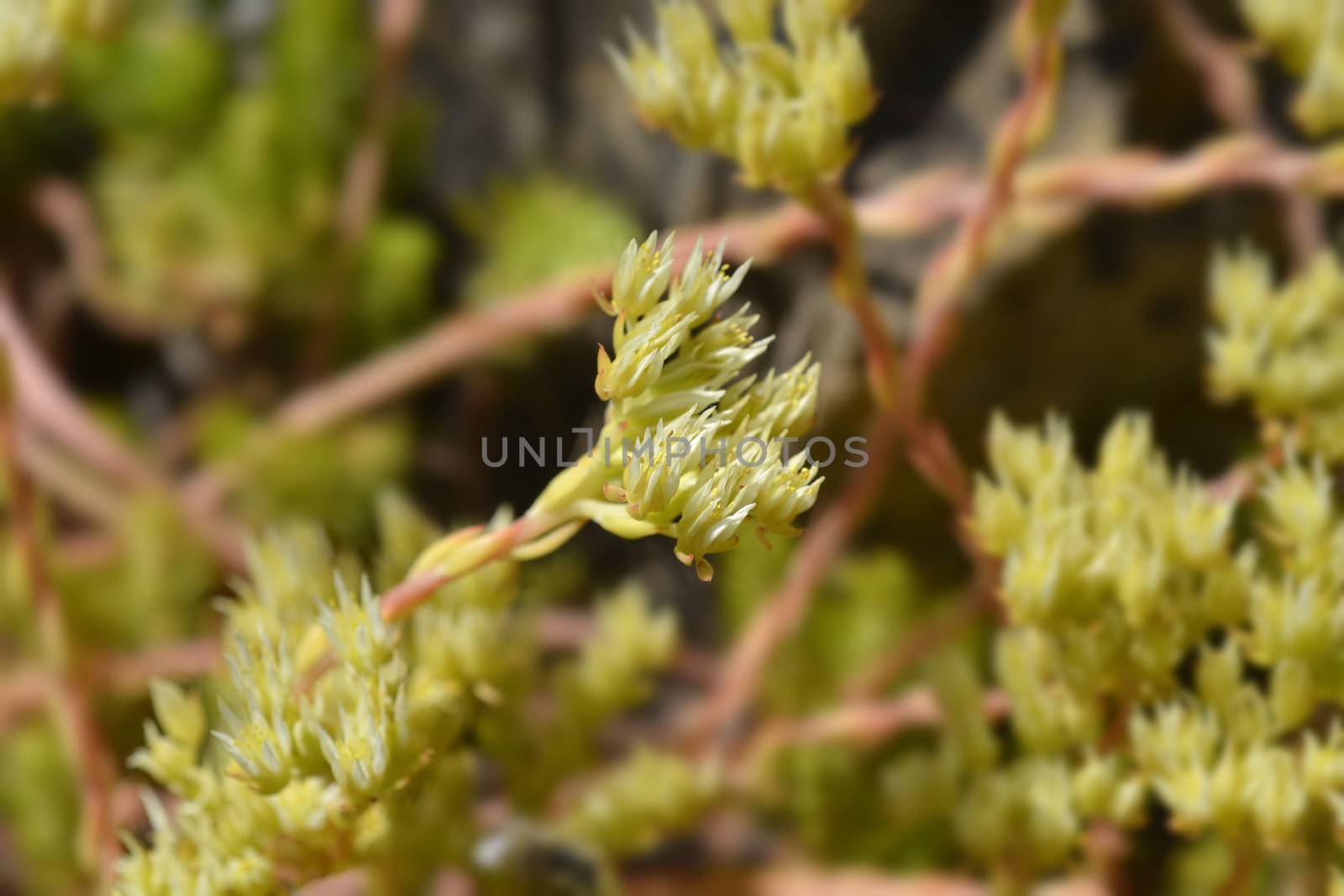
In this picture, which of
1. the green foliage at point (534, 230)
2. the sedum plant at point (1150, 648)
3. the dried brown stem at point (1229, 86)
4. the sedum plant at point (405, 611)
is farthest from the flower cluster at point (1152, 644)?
the green foliage at point (534, 230)

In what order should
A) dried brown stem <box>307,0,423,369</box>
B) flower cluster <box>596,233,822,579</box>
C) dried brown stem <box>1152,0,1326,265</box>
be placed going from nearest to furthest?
1. flower cluster <box>596,233,822,579</box>
2. dried brown stem <box>1152,0,1326,265</box>
3. dried brown stem <box>307,0,423,369</box>

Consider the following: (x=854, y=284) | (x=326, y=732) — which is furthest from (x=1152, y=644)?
(x=326, y=732)

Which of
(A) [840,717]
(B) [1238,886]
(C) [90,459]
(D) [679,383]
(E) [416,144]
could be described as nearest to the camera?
(D) [679,383]

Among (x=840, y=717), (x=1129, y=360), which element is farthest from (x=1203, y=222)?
(x=840, y=717)

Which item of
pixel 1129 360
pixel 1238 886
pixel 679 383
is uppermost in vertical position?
pixel 1129 360

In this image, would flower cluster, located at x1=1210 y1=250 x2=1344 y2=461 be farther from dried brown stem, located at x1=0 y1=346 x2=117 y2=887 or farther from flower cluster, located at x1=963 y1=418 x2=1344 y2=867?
dried brown stem, located at x1=0 y1=346 x2=117 y2=887

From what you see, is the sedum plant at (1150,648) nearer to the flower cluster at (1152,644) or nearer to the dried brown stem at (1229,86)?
the flower cluster at (1152,644)

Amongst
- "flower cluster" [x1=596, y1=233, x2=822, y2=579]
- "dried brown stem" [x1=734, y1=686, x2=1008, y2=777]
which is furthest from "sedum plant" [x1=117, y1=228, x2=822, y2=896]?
"dried brown stem" [x1=734, y1=686, x2=1008, y2=777]

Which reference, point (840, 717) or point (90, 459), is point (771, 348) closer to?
point (840, 717)
